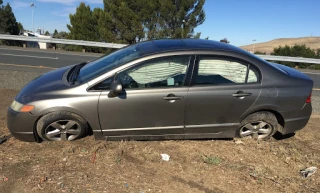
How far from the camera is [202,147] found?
3.98 metres

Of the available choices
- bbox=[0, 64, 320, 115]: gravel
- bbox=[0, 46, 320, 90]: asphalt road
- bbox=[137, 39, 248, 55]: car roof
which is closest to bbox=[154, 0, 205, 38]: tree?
bbox=[0, 46, 320, 90]: asphalt road

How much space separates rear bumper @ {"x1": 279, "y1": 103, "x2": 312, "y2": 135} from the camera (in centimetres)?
411

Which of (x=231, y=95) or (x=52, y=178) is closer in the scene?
(x=52, y=178)

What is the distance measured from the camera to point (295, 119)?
4.15m

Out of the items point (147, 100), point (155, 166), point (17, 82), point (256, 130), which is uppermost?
point (147, 100)

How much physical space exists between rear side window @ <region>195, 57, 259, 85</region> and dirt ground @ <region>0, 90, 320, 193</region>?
95cm

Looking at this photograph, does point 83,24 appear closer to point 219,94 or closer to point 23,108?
point 23,108

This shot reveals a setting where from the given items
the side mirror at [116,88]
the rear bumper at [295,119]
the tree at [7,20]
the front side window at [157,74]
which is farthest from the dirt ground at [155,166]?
the tree at [7,20]

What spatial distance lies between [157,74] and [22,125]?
6.18 ft

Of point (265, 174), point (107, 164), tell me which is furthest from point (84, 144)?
point (265, 174)

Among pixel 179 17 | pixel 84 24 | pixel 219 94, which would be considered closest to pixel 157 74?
pixel 219 94

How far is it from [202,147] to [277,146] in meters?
1.17

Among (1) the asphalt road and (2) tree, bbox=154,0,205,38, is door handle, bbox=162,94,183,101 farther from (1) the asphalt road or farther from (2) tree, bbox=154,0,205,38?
(2) tree, bbox=154,0,205,38

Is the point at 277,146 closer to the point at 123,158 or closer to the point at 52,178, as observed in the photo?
the point at 123,158
